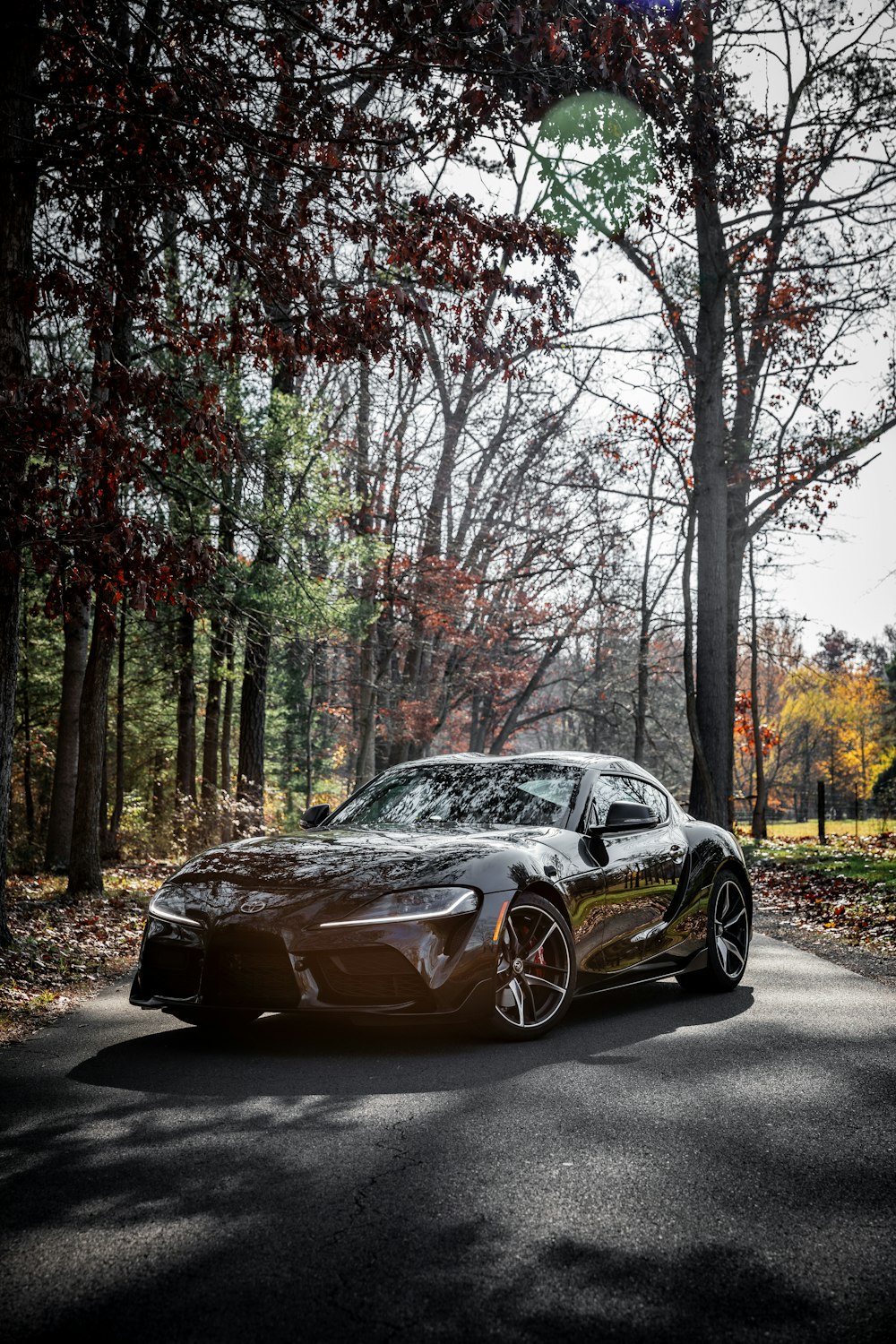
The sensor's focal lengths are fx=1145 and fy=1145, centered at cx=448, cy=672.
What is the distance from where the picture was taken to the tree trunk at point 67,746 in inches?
607

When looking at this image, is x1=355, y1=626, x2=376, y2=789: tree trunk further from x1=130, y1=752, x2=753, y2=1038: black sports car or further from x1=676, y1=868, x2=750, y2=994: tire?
x1=130, y1=752, x2=753, y2=1038: black sports car

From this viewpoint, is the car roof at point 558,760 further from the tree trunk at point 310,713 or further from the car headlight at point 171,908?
the tree trunk at point 310,713

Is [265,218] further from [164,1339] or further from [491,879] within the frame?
[164,1339]

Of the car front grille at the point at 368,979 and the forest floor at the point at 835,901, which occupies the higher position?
the car front grille at the point at 368,979

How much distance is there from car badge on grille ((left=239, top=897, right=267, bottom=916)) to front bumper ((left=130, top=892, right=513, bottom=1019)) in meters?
0.03

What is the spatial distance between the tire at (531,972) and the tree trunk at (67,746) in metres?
10.1

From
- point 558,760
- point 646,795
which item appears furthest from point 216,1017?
point 646,795

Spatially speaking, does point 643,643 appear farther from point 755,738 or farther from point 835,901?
point 835,901

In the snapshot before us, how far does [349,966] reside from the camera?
497cm

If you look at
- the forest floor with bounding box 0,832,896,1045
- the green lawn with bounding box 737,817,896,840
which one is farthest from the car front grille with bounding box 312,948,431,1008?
the green lawn with bounding box 737,817,896,840

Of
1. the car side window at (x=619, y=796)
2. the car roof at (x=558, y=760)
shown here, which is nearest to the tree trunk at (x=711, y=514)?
the car side window at (x=619, y=796)

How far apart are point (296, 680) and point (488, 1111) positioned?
34.2 meters

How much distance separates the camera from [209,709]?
25922 mm

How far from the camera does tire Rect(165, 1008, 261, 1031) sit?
5266 millimetres
